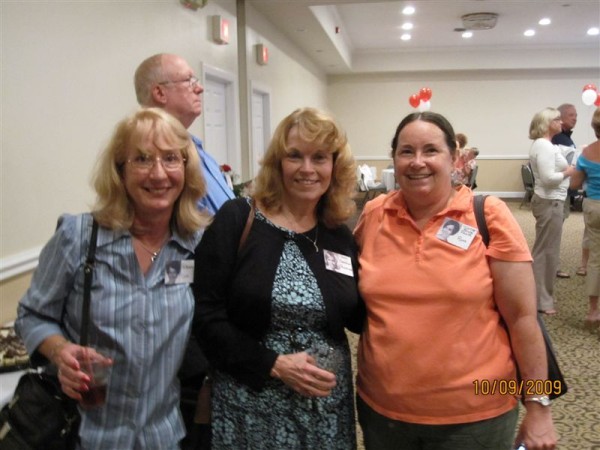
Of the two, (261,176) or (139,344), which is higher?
(261,176)

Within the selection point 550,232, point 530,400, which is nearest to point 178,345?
point 530,400

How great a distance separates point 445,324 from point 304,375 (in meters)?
0.39

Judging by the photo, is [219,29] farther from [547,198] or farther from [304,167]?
[304,167]

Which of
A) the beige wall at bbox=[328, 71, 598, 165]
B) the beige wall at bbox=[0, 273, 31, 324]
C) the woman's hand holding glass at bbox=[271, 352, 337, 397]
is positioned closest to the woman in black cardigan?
the woman's hand holding glass at bbox=[271, 352, 337, 397]

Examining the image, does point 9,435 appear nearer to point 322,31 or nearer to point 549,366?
point 549,366

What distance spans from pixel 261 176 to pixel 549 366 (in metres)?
0.97

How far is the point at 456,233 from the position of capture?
1.46m

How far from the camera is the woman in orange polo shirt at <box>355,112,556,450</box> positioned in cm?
141

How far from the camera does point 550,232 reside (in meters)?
4.43

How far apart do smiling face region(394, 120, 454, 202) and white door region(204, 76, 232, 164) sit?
378 cm

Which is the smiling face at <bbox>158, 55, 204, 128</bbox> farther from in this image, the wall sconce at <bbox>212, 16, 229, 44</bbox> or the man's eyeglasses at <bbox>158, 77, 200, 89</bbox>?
the wall sconce at <bbox>212, 16, 229, 44</bbox>

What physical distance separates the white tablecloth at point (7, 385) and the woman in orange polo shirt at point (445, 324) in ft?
3.35

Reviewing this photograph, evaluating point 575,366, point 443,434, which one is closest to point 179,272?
point 443,434

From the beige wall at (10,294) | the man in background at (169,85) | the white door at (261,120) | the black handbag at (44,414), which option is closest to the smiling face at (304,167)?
the black handbag at (44,414)
